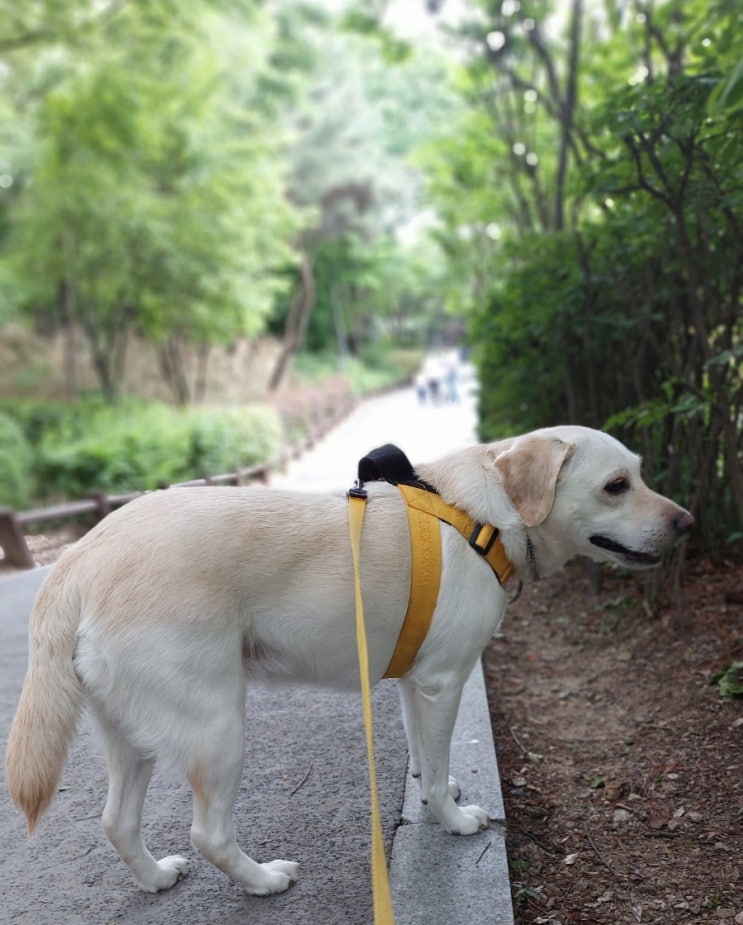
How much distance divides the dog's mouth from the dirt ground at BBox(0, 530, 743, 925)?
1074 millimetres

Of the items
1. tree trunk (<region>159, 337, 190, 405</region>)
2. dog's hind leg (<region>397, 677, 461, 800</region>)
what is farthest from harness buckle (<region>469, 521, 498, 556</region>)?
tree trunk (<region>159, 337, 190, 405</region>)

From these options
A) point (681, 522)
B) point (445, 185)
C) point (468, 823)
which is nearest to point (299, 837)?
point (468, 823)

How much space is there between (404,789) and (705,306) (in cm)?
318

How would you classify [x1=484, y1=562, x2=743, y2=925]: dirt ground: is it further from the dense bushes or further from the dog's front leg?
the dense bushes

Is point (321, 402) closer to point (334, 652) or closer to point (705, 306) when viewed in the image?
point (705, 306)

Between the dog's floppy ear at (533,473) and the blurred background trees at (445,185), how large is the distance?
3.63 feet

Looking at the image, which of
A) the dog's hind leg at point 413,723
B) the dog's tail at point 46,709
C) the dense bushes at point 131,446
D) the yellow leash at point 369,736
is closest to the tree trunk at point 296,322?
the dense bushes at point 131,446

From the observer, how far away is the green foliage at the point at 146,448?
1400 cm

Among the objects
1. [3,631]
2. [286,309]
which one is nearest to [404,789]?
[3,631]

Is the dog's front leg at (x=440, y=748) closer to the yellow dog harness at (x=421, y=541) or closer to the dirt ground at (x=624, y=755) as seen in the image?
the yellow dog harness at (x=421, y=541)

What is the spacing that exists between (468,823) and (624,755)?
1124 millimetres

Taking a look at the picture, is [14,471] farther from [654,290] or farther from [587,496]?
[587,496]

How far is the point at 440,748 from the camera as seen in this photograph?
2.83 metres

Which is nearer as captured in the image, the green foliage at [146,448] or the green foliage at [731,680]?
the green foliage at [731,680]
